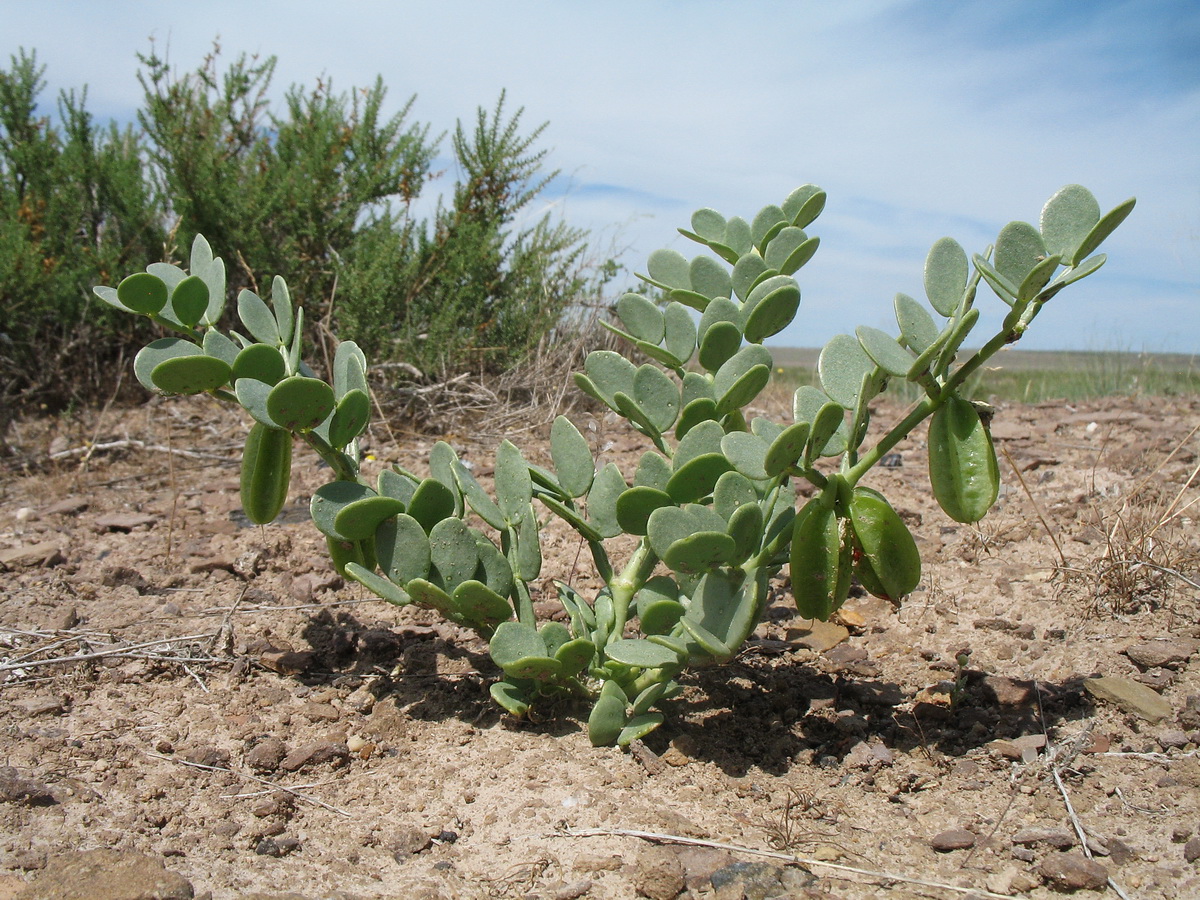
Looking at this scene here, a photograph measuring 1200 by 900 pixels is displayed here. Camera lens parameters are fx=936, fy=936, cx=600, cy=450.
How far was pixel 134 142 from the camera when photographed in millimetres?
4867

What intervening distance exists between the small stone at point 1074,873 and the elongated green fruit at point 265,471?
4.11ft

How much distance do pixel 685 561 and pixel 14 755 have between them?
1.11m

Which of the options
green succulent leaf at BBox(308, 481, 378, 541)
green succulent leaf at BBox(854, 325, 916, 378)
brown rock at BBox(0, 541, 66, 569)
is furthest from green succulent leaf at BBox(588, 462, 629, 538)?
brown rock at BBox(0, 541, 66, 569)

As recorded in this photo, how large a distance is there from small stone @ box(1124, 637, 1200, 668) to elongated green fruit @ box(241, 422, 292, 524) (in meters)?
1.61

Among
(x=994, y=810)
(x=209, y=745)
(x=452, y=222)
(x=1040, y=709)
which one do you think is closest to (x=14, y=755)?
(x=209, y=745)

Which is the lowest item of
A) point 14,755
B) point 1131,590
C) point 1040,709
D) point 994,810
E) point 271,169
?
point 14,755

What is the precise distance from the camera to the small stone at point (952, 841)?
1341 millimetres

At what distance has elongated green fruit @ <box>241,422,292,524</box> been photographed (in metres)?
1.52

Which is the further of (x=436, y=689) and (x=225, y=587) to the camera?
(x=225, y=587)

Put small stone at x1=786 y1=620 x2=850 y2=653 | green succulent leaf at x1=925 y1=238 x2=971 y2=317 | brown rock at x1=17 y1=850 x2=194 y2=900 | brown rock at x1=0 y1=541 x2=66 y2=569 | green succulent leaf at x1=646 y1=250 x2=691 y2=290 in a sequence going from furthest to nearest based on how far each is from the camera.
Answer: brown rock at x1=0 y1=541 x2=66 y2=569, small stone at x1=786 y1=620 x2=850 y2=653, green succulent leaf at x1=646 y1=250 x2=691 y2=290, green succulent leaf at x1=925 y1=238 x2=971 y2=317, brown rock at x1=17 y1=850 x2=194 y2=900

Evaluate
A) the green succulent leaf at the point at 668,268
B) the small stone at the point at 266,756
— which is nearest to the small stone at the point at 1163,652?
the green succulent leaf at the point at 668,268

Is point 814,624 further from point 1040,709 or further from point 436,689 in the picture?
point 436,689

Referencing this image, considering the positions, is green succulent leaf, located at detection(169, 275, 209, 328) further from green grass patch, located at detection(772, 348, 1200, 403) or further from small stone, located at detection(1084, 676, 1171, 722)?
green grass patch, located at detection(772, 348, 1200, 403)

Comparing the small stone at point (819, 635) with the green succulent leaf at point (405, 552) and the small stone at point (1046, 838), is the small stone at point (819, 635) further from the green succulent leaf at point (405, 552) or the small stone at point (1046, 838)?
the green succulent leaf at point (405, 552)
